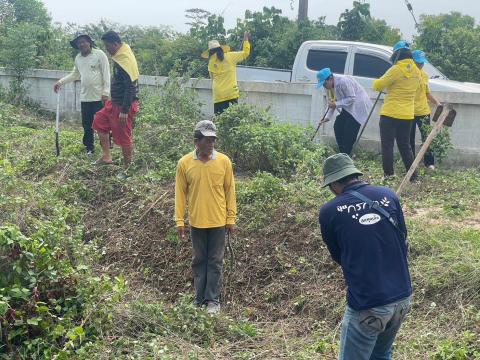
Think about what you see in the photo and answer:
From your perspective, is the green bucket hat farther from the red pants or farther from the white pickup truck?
the white pickup truck

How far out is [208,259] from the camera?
555 cm

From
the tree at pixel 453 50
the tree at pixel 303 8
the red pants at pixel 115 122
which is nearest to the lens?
the red pants at pixel 115 122

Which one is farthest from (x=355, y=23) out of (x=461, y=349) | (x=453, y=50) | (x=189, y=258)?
(x=461, y=349)

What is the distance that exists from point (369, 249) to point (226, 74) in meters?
6.51

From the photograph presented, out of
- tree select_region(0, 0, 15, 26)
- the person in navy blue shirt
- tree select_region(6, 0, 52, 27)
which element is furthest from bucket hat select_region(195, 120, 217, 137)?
tree select_region(6, 0, 52, 27)

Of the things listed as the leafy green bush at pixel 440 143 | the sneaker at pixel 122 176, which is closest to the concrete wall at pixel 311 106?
the leafy green bush at pixel 440 143

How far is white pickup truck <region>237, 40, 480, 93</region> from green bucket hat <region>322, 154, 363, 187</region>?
6.79 metres

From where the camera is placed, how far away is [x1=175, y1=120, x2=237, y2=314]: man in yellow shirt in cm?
529

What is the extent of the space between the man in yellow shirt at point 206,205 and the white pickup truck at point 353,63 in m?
5.75

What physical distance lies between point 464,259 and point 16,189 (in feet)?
14.0

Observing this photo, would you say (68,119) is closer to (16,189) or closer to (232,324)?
(16,189)

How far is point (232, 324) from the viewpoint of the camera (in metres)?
4.97

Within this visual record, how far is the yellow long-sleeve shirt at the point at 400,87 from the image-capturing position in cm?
781

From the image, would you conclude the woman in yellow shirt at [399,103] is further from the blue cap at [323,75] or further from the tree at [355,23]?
the tree at [355,23]
